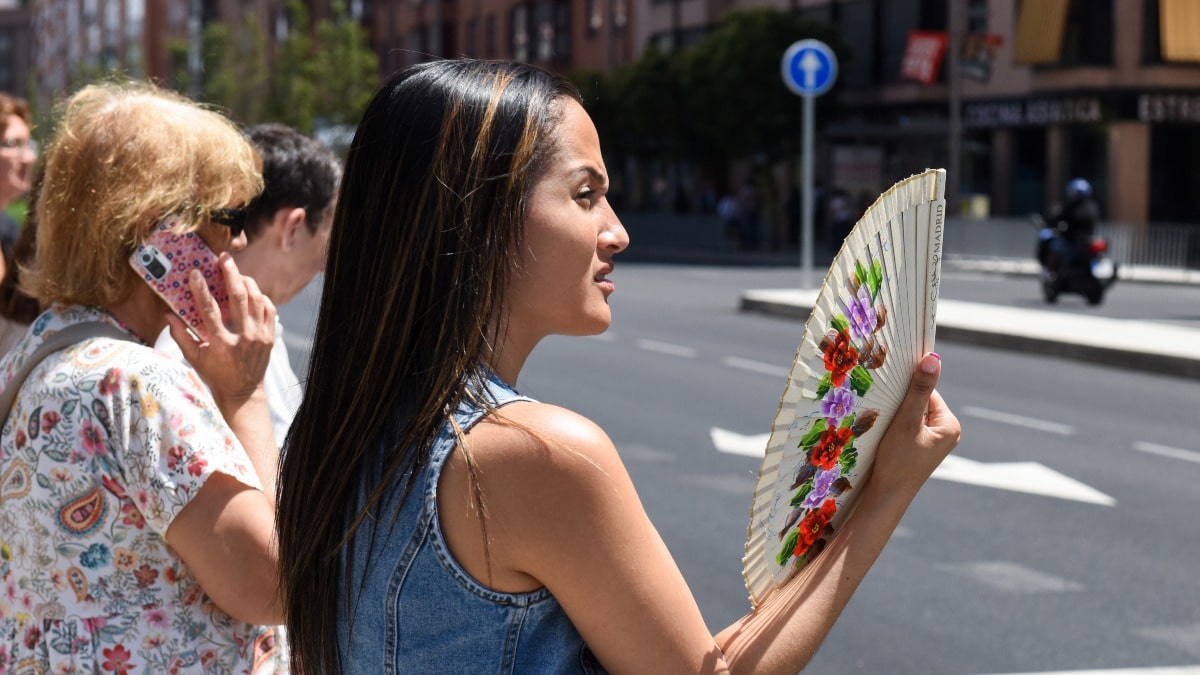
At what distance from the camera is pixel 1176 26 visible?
35000mm

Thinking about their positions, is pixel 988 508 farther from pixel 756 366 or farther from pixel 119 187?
pixel 756 366

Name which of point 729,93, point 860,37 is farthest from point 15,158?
point 860,37

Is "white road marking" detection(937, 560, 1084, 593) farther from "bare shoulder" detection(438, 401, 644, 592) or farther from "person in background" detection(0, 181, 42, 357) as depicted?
"bare shoulder" detection(438, 401, 644, 592)

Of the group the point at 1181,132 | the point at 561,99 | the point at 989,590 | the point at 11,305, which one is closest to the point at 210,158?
the point at 11,305

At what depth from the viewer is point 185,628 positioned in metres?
2.33

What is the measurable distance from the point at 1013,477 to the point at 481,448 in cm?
777

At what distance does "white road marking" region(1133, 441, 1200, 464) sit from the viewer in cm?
975

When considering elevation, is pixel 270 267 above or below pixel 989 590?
above

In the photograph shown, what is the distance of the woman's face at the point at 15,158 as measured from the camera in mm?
5629

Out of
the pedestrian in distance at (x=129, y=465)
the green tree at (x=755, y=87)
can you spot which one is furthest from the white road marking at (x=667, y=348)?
the green tree at (x=755, y=87)

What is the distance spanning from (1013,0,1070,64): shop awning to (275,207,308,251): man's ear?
34500 mm

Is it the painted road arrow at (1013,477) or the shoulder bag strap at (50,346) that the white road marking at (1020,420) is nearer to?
the painted road arrow at (1013,477)

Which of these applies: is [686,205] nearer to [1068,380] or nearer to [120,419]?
[1068,380]

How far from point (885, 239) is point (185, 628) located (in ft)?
3.84
